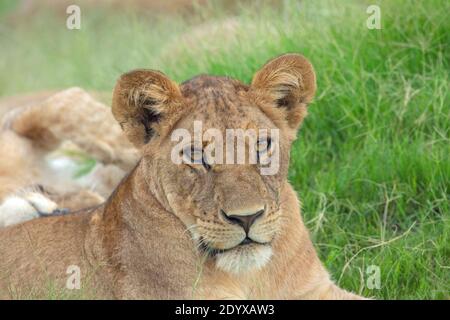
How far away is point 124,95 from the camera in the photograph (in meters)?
3.81

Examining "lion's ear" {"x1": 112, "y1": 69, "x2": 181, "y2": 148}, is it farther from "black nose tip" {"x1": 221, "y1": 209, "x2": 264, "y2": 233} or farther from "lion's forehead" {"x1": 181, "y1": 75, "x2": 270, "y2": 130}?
"black nose tip" {"x1": 221, "y1": 209, "x2": 264, "y2": 233}

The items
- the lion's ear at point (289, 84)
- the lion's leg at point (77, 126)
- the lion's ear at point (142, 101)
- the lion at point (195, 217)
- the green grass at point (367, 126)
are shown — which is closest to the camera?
the lion at point (195, 217)

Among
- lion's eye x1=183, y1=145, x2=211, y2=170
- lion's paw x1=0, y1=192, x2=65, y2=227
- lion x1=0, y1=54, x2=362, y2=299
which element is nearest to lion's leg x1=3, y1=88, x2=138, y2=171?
lion's paw x1=0, y1=192, x2=65, y2=227

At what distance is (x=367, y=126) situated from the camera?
539 centimetres

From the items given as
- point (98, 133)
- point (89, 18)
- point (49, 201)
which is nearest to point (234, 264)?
point (49, 201)

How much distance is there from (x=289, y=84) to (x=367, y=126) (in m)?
1.54

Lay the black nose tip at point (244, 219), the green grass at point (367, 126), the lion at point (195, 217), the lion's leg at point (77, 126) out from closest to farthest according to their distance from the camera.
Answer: the black nose tip at point (244, 219)
the lion at point (195, 217)
the green grass at point (367, 126)
the lion's leg at point (77, 126)

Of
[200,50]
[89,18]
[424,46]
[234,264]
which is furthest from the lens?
[89,18]

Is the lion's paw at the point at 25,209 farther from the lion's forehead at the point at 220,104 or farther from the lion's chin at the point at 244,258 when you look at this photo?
the lion's chin at the point at 244,258

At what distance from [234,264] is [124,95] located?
2.41 ft

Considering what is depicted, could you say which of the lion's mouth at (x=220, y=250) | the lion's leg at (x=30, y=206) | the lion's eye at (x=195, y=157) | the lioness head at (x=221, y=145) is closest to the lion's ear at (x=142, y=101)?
the lioness head at (x=221, y=145)

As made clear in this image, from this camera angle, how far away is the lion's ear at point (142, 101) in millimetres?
3750
